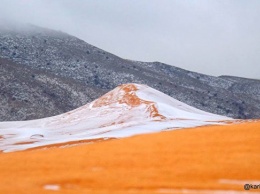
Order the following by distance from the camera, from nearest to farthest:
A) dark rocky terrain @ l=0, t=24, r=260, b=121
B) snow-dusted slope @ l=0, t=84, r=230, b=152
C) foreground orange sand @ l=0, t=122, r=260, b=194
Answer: foreground orange sand @ l=0, t=122, r=260, b=194, snow-dusted slope @ l=0, t=84, r=230, b=152, dark rocky terrain @ l=0, t=24, r=260, b=121

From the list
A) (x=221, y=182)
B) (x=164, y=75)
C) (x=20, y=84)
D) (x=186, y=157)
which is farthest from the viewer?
(x=164, y=75)

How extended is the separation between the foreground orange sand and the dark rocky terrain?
90.9 m

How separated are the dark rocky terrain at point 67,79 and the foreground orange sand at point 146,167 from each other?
298ft

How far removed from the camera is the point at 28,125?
56406 mm

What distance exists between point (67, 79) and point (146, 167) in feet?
399

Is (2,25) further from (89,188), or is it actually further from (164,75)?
(89,188)

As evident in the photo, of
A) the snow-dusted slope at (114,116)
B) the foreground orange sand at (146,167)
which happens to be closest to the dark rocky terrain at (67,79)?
the snow-dusted slope at (114,116)

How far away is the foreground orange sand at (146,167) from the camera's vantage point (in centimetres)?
855

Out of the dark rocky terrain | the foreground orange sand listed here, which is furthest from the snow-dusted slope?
the dark rocky terrain

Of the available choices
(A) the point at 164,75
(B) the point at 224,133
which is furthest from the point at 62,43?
(B) the point at 224,133

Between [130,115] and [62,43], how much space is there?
4526 inches

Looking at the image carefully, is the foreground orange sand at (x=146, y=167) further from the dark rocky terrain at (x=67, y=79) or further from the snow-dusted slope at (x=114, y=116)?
the dark rocky terrain at (x=67, y=79)

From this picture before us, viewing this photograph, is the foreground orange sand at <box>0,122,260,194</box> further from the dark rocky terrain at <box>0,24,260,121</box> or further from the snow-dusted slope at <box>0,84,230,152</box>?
the dark rocky terrain at <box>0,24,260,121</box>

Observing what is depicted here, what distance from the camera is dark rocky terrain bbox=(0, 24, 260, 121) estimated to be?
111388mm
